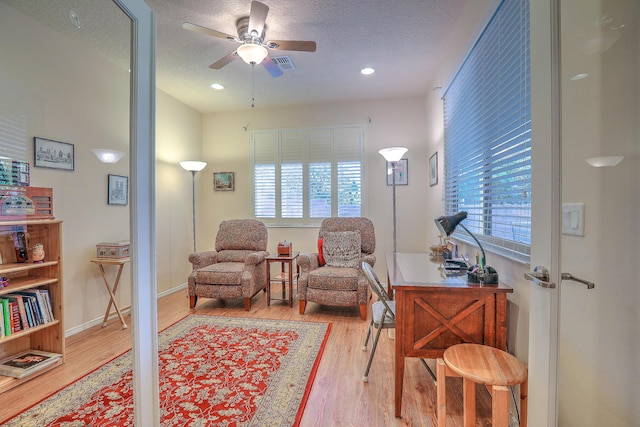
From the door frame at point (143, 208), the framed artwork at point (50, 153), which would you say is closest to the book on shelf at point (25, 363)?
the door frame at point (143, 208)

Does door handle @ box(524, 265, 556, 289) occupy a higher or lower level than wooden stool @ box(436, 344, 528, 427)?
higher

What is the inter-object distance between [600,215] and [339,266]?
→ 2574mm

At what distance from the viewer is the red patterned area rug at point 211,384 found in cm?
155

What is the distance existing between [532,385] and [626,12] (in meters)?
1.27

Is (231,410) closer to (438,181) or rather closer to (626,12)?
(626,12)

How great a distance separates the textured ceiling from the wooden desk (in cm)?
184

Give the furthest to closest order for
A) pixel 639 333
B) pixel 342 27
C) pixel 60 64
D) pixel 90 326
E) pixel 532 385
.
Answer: pixel 342 27
pixel 90 326
pixel 60 64
pixel 532 385
pixel 639 333

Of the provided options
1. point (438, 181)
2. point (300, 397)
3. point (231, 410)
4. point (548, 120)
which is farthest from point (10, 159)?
point (438, 181)

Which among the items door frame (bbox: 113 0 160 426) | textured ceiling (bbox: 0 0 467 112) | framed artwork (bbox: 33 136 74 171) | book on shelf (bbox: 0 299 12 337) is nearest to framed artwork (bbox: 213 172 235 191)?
textured ceiling (bbox: 0 0 467 112)

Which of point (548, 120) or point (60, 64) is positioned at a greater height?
point (60, 64)

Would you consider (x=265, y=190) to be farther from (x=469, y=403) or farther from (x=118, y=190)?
(x=469, y=403)

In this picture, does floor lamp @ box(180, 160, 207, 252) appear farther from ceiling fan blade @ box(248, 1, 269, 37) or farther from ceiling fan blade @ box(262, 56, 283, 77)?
ceiling fan blade @ box(248, 1, 269, 37)

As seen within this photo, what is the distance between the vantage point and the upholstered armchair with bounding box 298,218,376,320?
2.95m

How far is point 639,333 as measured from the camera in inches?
30.8
